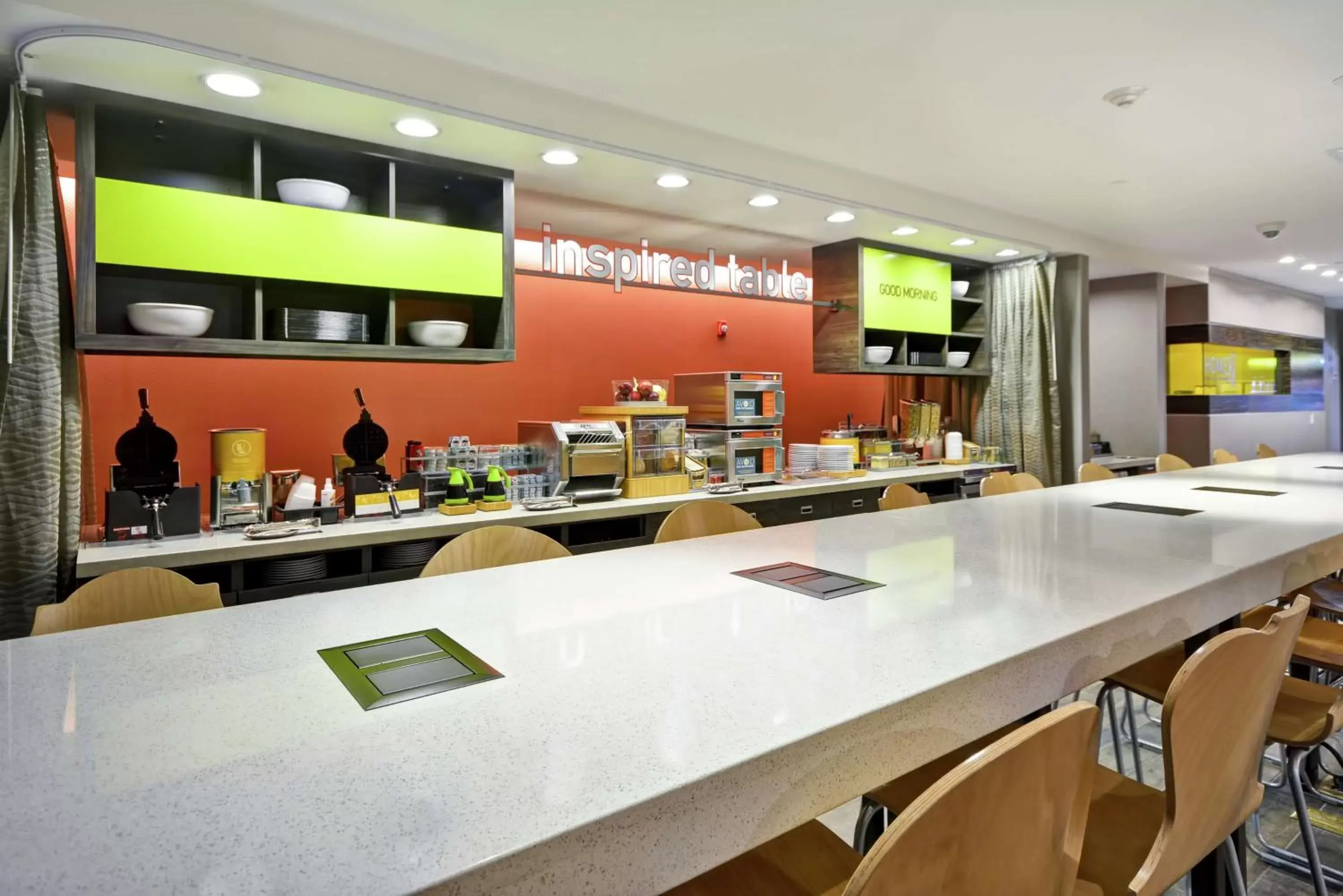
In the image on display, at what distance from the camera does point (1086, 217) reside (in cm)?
500

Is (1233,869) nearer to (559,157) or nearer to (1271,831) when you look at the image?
(1271,831)

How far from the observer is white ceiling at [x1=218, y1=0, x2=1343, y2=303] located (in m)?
2.39

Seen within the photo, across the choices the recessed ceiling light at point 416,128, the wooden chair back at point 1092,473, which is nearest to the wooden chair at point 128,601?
the recessed ceiling light at point 416,128

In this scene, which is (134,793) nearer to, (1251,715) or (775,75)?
(1251,715)

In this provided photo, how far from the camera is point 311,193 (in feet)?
9.32

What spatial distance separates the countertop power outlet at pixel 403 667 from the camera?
98 centimetres

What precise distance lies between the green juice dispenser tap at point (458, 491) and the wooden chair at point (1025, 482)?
2501mm

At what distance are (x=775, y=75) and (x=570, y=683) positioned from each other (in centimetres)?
258

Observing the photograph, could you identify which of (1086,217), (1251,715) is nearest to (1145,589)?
(1251,715)

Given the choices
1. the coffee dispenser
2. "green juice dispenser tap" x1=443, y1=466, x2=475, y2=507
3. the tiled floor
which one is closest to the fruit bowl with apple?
"green juice dispenser tap" x1=443, y1=466, x2=475, y2=507

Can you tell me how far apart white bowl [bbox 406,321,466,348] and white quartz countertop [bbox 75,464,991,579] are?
0.72 meters

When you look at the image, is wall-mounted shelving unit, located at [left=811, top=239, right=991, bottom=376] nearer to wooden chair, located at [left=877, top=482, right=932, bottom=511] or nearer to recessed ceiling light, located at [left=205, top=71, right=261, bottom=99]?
wooden chair, located at [left=877, top=482, right=932, bottom=511]

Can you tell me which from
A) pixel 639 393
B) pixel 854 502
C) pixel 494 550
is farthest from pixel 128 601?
pixel 854 502

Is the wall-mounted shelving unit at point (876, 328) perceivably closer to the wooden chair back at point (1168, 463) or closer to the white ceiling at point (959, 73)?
the white ceiling at point (959, 73)
